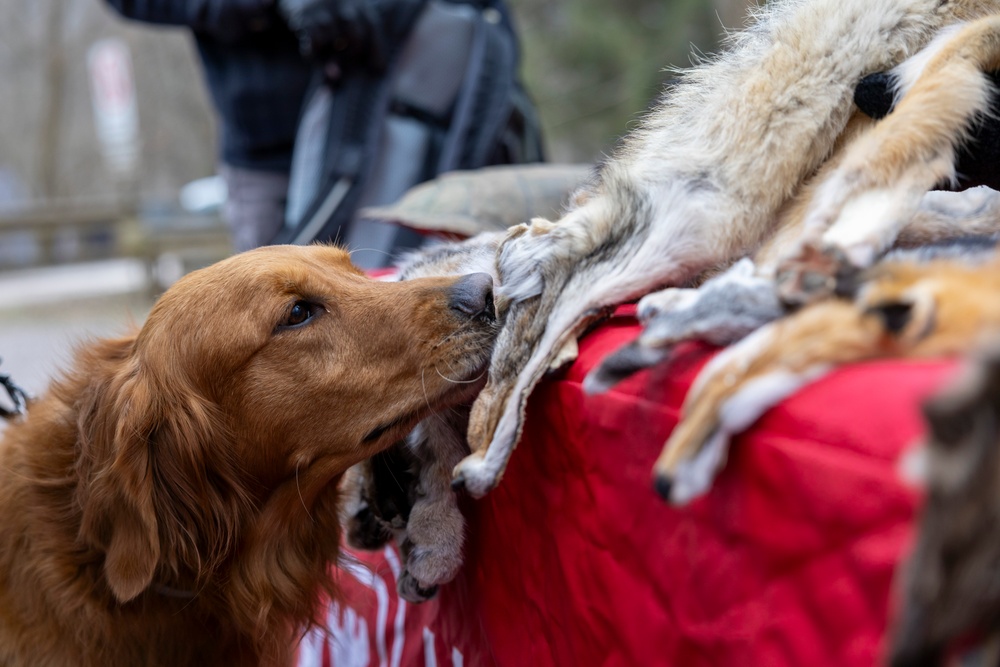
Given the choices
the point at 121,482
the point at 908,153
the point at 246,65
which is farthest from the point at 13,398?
the point at 246,65

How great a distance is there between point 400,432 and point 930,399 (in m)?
1.32

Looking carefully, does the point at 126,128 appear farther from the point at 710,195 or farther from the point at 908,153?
the point at 908,153

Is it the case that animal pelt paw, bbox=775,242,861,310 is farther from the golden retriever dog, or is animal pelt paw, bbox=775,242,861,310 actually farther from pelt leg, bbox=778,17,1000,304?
the golden retriever dog

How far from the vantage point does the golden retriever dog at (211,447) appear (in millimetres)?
1888

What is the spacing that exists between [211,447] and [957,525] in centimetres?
160

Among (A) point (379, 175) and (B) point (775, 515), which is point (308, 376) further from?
(A) point (379, 175)

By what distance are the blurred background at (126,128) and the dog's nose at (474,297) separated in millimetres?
711

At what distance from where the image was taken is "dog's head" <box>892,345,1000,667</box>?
74 cm

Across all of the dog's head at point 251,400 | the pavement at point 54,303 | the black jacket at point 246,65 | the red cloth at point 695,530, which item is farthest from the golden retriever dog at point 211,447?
the pavement at point 54,303

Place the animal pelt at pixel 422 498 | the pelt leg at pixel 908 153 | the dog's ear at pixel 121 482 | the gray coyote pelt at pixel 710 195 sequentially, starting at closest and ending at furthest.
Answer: the pelt leg at pixel 908 153 → the gray coyote pelt at pixel 710 195 → the dog's ear at pixel 121 482 → the animal pelt at pixel 422 498

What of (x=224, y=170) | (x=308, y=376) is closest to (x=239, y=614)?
(x=308, y=376)

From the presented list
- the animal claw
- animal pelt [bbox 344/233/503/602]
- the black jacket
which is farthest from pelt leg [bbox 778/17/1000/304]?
the black jacket

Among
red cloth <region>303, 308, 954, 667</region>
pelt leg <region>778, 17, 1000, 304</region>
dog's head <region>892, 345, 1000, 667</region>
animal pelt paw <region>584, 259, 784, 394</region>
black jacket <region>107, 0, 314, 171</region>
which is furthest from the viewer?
A: black jacket <region>107, 0, 314, 171</region>

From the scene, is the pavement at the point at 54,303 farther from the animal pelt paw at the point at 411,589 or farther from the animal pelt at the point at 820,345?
the animal pelt at the point at 820,345
